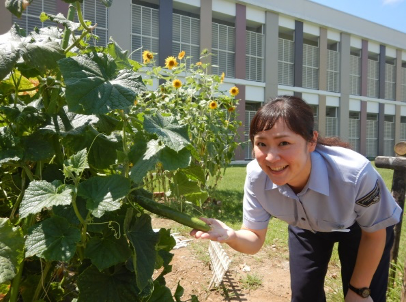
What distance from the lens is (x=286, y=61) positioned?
17766mm

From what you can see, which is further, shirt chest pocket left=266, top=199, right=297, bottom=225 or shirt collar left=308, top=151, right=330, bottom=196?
shirt chest pocket left=266, top=199, right=297, bottom=225

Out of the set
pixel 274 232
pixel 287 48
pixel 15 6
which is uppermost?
pixel 287 48

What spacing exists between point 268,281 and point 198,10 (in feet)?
43.8

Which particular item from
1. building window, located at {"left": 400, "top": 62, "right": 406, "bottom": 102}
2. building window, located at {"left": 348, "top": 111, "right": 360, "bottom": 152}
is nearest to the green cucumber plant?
building window, located at {"left": 348, "top": 111, "right": 360, "bottom": 152}

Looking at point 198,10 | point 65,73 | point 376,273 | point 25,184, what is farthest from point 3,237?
point 198,10

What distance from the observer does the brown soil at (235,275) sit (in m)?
2.65

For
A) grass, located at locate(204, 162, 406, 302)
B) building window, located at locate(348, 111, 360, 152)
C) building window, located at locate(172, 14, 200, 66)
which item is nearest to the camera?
grass, located at locate(204, 162, 406, 302)

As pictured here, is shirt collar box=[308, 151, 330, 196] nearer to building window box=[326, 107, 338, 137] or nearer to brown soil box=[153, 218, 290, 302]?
brown soil box=[153, 218, 290, 302]

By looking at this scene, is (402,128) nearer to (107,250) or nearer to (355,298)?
(355,298)

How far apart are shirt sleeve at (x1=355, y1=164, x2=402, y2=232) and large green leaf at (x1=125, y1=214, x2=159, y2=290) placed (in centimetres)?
113

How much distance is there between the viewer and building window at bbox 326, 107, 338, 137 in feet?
65.9

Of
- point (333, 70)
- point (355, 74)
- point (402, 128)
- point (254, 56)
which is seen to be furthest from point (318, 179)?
point (402, 128)

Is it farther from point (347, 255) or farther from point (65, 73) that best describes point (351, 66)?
point (65, 73)

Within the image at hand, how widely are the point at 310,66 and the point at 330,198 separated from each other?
1832 cm
